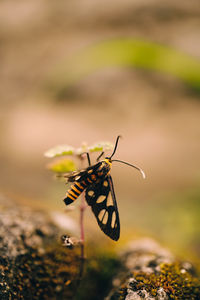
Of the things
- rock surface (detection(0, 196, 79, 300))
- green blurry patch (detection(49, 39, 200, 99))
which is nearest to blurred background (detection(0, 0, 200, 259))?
green blurry patch (detection(49, 39, 200, 99))

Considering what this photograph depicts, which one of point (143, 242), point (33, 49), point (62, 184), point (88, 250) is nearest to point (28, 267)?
point (88, 250)

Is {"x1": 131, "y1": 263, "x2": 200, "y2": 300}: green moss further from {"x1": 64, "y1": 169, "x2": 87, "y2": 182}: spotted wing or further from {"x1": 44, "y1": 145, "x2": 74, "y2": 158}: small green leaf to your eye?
{"x1": 44, "y1": 145, "x2": 74, "y2": 158}: small green leaf

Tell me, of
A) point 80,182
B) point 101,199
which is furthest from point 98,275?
point 80,182

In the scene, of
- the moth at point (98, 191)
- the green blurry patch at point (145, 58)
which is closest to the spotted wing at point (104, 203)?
the moth at point (98, 191)

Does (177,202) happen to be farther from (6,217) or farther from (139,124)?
(6,217)

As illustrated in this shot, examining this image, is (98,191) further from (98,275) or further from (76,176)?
(98,275)

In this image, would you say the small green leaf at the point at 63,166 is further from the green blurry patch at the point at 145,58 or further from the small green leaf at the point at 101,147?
the green blurry patch at the point at 145,58
